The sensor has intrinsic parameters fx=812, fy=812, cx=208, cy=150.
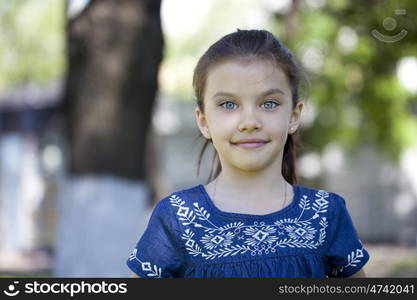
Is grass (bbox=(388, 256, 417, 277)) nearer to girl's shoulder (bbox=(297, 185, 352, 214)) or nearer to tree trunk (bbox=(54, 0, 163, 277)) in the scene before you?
tree trunk (bbox=(54, 0, 163, 277))

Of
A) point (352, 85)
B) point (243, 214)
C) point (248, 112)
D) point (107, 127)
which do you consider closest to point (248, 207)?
point (243, 214)

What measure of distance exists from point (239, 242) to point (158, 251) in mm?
276

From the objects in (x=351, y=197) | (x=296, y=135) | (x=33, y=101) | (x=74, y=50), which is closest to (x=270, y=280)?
(x=296, y=135)

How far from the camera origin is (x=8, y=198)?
2058 centimetres

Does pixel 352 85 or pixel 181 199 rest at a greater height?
pixel 181 199

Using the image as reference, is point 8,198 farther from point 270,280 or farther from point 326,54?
point 270,280

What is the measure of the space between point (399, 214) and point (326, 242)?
19315 millimetres

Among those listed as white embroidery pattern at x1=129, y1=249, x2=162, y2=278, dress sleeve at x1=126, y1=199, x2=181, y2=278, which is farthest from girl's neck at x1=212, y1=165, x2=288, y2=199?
white embroidery pattern at x1=129, y1=249, x2=162, y2=278

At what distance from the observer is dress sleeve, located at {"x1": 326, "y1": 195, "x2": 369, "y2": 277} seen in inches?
111

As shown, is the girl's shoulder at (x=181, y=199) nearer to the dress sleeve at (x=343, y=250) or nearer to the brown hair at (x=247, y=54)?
the brown hair at (x=247, y=54)

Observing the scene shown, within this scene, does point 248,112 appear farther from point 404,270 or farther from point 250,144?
point 404,270

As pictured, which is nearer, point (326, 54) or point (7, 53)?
point (326, 54)

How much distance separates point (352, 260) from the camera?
112 inches

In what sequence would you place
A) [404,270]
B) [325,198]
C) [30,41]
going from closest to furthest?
[325,198], [404,270], [30,41]
